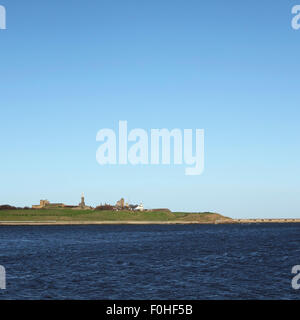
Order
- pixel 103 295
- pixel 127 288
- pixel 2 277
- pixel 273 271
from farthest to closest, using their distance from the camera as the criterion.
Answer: pixel 273 271, pixel 2 277, pixel 127 288, pixel 103 295

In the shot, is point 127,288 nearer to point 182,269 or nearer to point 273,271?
point 182,269

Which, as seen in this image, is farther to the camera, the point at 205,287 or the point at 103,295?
the point at 205,287

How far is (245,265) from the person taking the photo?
182 feet

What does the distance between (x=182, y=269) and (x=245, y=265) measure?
10542mm

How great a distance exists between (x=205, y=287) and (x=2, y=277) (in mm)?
23751

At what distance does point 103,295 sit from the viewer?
1372 inches
